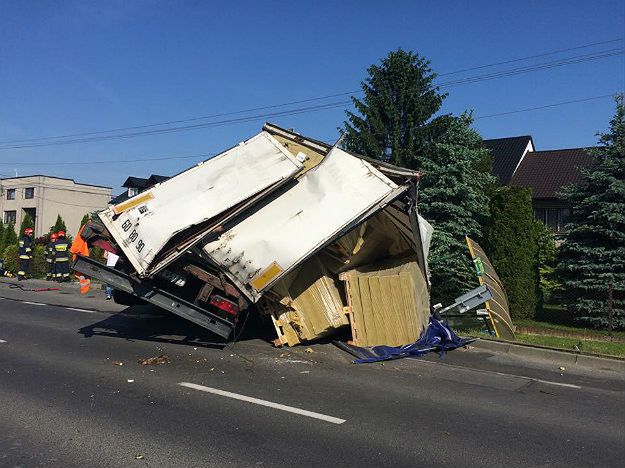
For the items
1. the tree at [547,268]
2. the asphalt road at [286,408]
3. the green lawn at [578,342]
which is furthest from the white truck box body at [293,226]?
the tree at [547,268]

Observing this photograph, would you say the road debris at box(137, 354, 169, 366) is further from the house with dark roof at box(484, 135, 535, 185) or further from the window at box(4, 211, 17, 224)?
the window at box(4, 211, 17, 224)

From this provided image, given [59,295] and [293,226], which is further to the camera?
[59,295]

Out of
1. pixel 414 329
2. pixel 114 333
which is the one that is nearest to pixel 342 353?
pixel 414 329

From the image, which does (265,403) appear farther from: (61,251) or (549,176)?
(549,176)

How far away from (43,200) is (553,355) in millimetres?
48828

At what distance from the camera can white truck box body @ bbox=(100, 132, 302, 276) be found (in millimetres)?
6848

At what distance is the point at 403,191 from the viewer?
23.3 ft

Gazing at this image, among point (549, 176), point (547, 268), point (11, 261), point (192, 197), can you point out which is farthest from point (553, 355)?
point (549, 176)

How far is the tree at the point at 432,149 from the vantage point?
1302 centimetres

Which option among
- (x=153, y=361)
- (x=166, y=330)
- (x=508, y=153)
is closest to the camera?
(x=153, y=361)

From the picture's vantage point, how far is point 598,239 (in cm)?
1172

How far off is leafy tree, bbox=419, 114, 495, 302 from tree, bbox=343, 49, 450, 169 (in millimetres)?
605

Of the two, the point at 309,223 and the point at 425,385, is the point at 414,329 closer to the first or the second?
the point at 425,385

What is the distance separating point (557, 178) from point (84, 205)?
4226 centimetres
